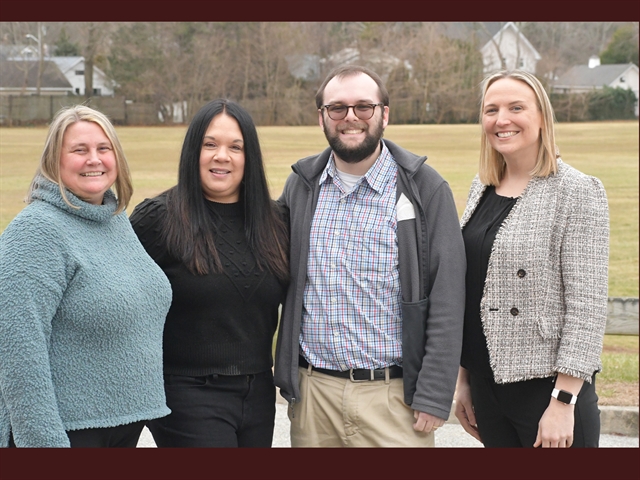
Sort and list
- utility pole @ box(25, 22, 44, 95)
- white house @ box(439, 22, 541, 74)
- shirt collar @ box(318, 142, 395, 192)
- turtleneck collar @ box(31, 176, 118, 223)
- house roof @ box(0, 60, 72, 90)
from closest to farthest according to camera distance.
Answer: turtleneck collar @ box(31, 176, 118, 223) < shirt collar @ box(318, 142, 395, 192) < house roof @ box(0, 60, 72, 90) < utility pole @ box(25, 22, 44, 95) < white house @ box(439, 22, 541, 74)

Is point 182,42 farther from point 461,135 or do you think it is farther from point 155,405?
point 155,405

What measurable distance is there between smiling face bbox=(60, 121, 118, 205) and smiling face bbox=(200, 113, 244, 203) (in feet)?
1.66

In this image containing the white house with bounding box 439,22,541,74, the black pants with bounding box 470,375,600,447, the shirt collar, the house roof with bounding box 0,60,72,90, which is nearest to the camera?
the black pants with bounding box 470,375,600,447

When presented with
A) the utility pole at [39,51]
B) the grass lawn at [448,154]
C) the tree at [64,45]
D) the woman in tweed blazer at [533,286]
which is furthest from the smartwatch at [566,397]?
the tree at [64,45]

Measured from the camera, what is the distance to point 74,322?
234 cm

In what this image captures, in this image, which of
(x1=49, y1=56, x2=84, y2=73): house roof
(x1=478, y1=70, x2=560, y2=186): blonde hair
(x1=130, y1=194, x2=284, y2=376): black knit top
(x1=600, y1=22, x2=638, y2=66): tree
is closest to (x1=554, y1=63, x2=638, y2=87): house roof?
(x1=600, y1=22, x2=638, y2=66): tree

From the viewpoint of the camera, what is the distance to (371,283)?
296cm

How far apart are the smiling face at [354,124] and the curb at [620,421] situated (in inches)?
96.3

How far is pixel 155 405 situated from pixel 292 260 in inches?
32.8

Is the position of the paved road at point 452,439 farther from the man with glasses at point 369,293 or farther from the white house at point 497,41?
the white house at point 497,41

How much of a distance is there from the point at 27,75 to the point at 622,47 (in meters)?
9.14

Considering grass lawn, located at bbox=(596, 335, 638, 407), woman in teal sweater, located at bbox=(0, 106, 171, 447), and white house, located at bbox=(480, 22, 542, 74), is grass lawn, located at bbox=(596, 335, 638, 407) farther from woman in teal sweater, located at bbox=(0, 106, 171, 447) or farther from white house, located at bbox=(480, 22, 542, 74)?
white house, located at bbox=(480, 22, 542, 74)

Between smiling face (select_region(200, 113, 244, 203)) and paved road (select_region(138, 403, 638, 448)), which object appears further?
paved road (select_region(138, 403, 638, 448))

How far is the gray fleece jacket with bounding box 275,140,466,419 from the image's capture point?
2.89 m
